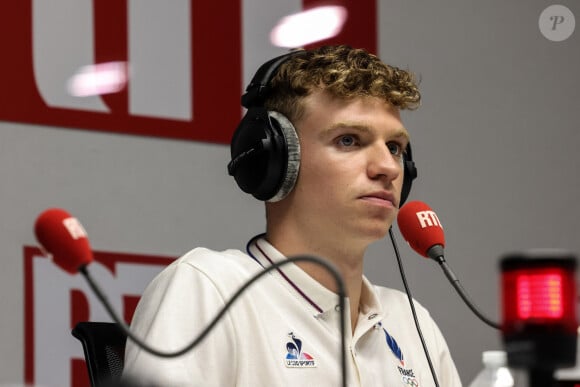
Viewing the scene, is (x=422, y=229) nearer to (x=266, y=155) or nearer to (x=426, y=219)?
(x=426, y=219)

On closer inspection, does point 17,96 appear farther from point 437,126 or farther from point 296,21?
point 437,126

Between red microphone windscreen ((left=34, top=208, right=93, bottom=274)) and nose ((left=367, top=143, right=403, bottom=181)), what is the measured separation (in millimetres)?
714

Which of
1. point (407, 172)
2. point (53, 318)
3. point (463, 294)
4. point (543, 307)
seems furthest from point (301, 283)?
point (543, 307)

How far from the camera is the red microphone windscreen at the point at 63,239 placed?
1100 millimetres

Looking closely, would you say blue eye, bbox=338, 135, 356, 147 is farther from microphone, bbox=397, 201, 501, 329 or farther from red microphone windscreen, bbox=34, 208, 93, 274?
red microphone windscreen, bbox=34, 208, 93, 274

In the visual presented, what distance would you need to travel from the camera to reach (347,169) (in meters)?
1.74

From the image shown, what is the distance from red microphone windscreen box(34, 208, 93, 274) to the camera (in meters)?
1.10

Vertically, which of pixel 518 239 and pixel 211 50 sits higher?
pixel 211 50

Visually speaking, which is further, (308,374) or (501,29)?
(501,29)

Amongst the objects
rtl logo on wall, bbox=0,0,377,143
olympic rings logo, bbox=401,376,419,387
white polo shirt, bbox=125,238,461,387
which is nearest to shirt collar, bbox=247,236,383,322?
white polo shirt, bbox=125,238,461,387

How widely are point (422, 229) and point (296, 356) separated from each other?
0.27 metres

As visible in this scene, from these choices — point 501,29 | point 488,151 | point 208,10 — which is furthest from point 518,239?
point 208,10

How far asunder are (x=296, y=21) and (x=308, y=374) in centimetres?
123

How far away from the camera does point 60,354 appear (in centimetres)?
221
